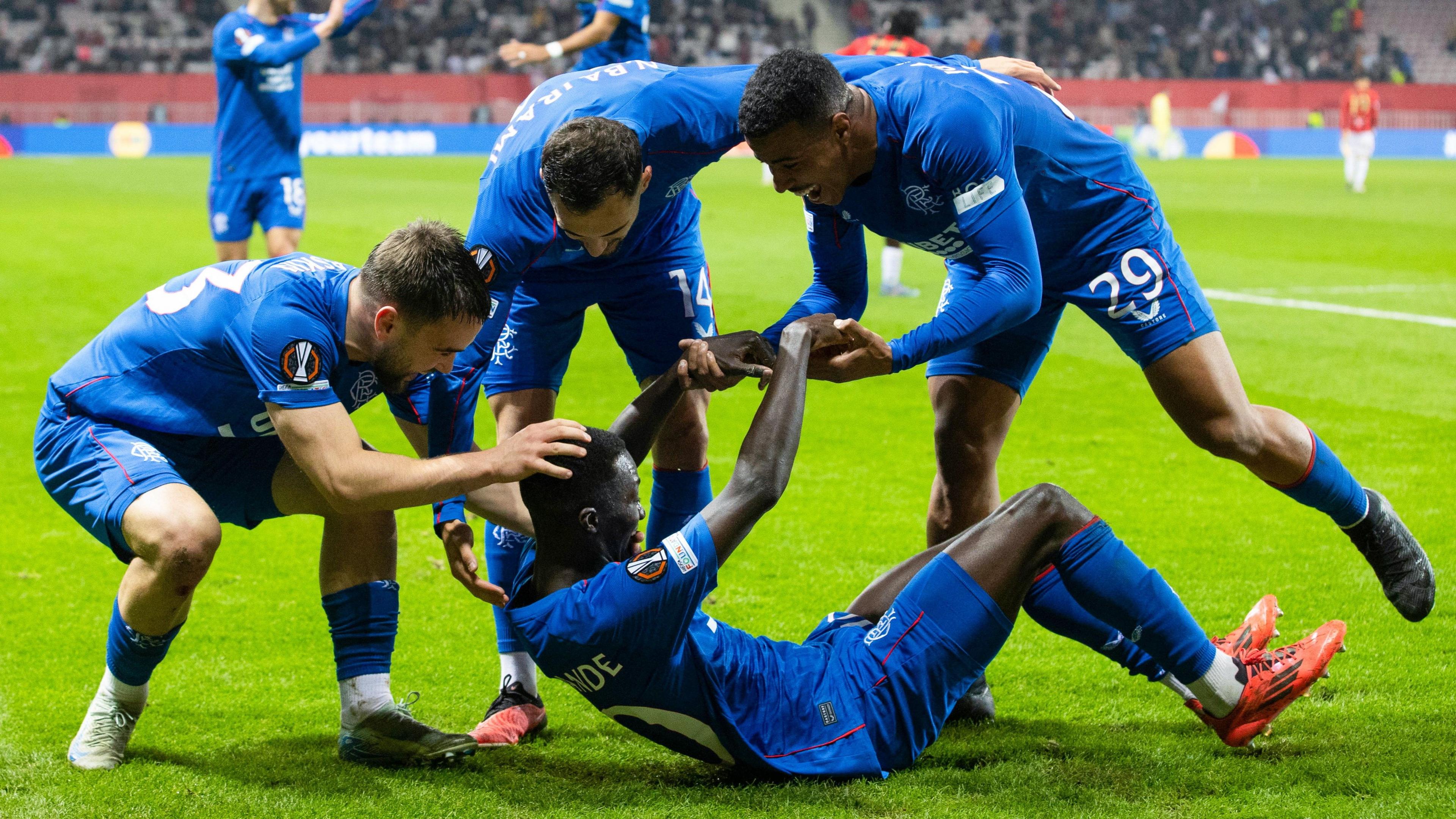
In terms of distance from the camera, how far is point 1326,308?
1160 centimetres

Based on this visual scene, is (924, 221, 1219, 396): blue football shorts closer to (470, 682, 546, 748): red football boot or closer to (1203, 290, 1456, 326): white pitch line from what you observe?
(470, 682, 546, 748): red football boot

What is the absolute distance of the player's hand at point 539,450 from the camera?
9.86 ft

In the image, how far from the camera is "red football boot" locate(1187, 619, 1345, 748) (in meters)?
3.42

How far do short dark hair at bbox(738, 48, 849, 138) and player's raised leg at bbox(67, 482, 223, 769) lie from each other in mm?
1700

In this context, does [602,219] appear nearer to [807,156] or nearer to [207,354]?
[807,156]

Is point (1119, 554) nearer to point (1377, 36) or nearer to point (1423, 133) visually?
point (1423, 133)

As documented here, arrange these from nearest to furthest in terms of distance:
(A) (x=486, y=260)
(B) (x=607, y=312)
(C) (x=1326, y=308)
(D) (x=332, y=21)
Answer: (A) (x=486, y=260)
(B) (x=607, y=312)
(D) (x=332, y=21)
(C) (x=1326, y=308)

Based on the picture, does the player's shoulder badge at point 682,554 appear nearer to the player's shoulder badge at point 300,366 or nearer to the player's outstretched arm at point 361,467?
the player's outstretched arm at point 361,467

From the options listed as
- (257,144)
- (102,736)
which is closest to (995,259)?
(102,736)

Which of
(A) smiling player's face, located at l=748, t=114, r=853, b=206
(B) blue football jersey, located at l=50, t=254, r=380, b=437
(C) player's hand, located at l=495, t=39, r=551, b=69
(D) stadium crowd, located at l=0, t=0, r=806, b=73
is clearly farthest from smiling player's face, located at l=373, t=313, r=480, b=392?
(D) stadium crowd, located at l=0, t=0, r=806, b=73

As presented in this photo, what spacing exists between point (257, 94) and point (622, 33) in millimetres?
2911

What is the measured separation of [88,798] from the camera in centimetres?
335

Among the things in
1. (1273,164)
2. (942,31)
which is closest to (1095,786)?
(1273,164)

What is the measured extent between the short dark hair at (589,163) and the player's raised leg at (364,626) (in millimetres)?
1041
